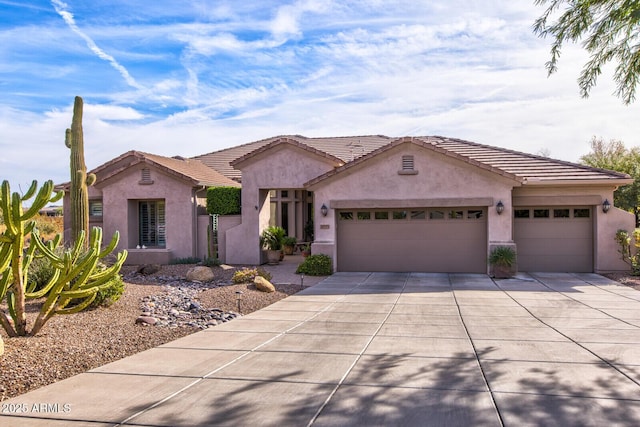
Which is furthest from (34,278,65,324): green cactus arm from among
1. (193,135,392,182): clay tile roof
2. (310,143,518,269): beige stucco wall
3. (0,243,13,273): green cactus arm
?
(193,135,392,182): clay tile roof

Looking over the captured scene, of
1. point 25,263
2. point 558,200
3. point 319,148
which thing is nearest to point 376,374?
point 25,263

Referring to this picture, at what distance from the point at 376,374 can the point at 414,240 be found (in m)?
11.8

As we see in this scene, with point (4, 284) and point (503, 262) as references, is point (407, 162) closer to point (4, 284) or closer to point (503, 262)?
point (503, 262)

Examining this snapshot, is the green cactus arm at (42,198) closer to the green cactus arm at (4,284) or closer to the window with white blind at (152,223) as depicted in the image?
the green cactus arm at (4,284)

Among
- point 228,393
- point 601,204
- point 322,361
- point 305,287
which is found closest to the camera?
point 228,393

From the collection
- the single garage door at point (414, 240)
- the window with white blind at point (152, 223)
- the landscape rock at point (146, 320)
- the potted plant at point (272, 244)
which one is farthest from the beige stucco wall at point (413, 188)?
the landscape rock at point (146, 320)

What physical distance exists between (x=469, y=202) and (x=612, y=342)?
951 centimetres

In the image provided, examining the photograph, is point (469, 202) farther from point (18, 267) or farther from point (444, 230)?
point (18, 267)

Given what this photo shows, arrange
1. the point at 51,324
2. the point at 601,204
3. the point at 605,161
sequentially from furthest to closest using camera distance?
1. the point at 605,161
2. the point at 601,204
3. the point at 51,324

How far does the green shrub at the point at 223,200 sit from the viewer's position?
20.9 m

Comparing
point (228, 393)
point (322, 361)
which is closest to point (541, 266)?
A: point (322, 361)

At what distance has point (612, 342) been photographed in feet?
27.0

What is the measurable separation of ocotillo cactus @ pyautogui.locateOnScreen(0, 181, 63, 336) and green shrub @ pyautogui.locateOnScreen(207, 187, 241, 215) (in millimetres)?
12526

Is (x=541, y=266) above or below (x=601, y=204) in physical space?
below
